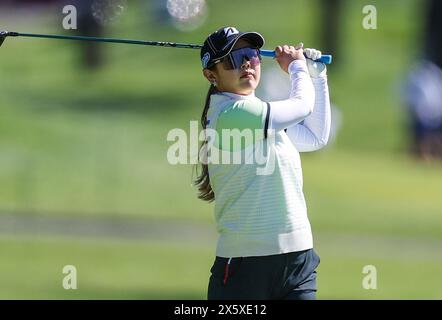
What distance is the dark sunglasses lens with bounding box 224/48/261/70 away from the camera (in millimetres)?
7469

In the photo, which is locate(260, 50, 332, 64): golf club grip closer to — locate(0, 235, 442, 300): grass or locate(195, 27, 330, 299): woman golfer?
locate(195, 27, 330, 299): woman golfer

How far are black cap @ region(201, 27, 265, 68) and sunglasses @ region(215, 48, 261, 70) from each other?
30mm

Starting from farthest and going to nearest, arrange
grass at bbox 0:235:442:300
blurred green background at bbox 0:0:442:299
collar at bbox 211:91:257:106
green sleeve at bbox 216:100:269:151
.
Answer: blurred green background at bbox 0:0:442:299 → grass at bbox 0:235:442:300 → collar at bbox 211:91:257:106 → green sleeve at bbox 216:100:269:151

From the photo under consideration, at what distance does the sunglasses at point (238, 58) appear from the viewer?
24.5 ft

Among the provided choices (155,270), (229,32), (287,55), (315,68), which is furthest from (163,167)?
(229,32)

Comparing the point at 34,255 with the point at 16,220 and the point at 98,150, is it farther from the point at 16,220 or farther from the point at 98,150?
the point at 98,150

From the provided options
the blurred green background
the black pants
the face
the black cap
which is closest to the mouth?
the face

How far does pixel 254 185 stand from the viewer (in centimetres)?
731

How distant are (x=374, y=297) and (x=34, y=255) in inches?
210

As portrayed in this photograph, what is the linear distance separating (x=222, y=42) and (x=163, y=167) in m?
→ 20.0

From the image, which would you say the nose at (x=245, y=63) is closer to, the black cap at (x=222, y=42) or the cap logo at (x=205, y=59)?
the black cap at (x=222, y=42)

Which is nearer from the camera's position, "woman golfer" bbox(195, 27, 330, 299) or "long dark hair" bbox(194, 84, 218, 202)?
"woman golfer" bbox(195, 27, 330, 299)

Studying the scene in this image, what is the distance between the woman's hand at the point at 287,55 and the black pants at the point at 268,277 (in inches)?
43.2
